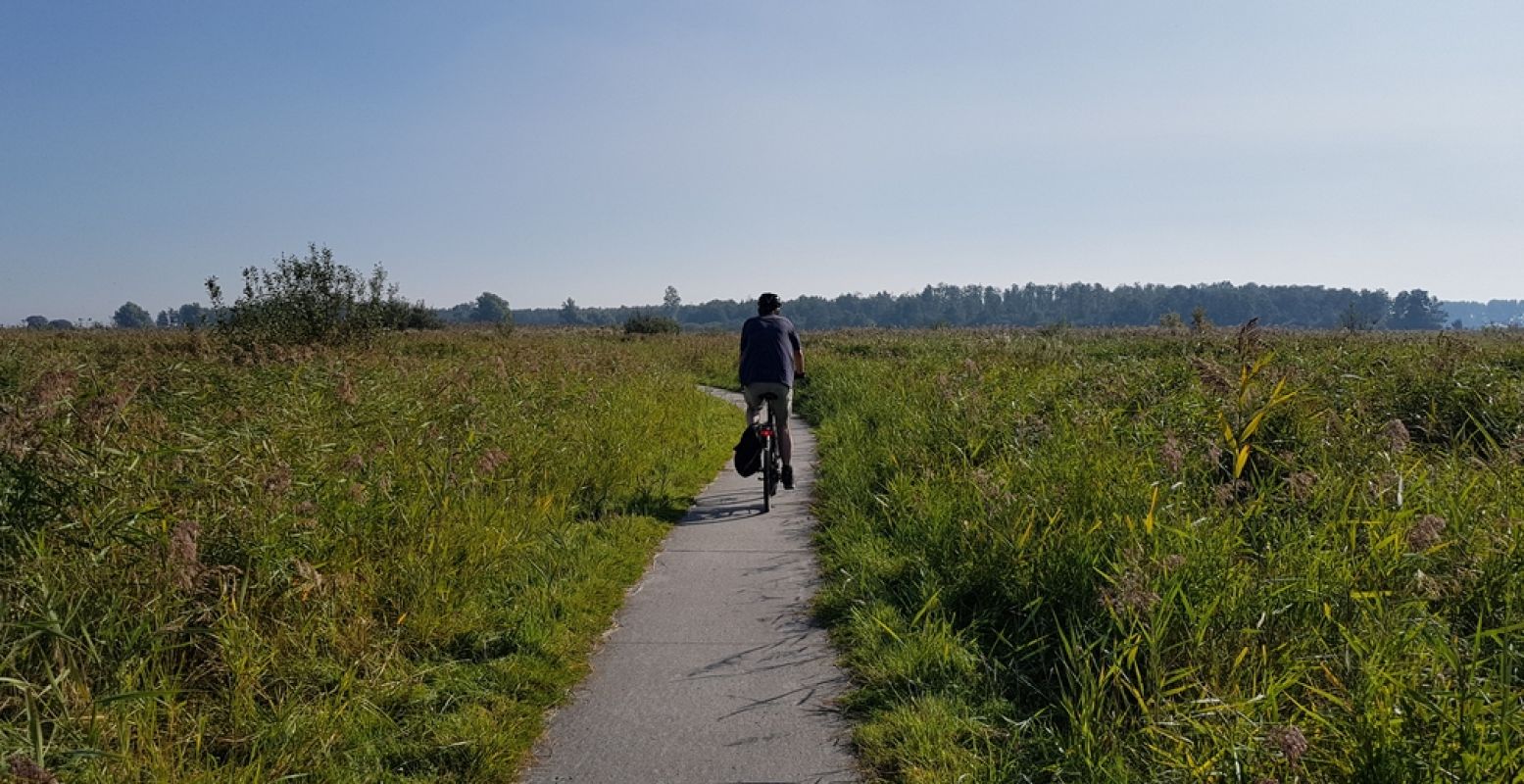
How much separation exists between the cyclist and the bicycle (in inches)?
2.8

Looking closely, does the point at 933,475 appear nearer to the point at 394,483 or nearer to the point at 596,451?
the point at 596,451

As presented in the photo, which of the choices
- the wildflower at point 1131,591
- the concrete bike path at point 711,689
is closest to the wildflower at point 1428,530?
the wildflower at point 1131,591

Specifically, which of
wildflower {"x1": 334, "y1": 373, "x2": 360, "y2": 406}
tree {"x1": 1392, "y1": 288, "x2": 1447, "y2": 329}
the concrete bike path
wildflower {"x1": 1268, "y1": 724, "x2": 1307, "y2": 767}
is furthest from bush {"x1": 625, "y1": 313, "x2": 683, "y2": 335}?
tree {"x1": 1392, "y1": 288, "x2": 1447, "y2": 329}

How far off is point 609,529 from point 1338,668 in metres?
5.32

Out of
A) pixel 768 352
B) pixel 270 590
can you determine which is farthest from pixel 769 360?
pixel 270 590

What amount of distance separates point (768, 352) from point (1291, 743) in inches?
254

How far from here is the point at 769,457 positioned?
331 inches

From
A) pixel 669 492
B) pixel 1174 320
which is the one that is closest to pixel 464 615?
pixel 669 492

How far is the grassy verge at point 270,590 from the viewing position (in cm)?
317

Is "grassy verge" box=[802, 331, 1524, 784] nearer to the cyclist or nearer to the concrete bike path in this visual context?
the concrete bike path

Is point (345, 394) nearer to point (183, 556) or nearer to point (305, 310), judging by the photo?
point (183, 556)

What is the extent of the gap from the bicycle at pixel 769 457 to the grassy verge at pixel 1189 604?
78cm

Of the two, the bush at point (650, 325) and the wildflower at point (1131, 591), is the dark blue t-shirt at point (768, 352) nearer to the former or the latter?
the wildflower at point (1131, 591)

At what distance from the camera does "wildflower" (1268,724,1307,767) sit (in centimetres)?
255
